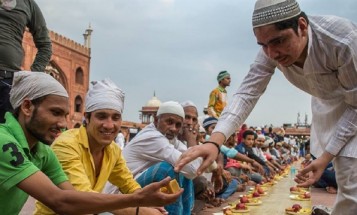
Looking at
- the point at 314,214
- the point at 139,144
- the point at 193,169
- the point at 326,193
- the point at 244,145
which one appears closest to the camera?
the point at 193,169

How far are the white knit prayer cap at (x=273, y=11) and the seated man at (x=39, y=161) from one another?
0.86 metres

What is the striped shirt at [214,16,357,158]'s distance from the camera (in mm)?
2123

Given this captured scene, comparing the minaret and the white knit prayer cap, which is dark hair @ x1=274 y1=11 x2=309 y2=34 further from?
the minaret

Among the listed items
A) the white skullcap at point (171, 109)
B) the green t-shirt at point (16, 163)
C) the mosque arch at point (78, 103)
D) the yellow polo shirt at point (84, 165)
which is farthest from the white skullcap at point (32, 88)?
the mosque arch at point (78, 103)

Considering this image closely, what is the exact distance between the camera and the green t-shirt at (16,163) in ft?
6.22

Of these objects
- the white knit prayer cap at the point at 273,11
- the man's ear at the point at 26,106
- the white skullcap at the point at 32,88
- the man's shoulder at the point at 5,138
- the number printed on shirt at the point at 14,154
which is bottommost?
the number printed on shirt at the point at 14,154

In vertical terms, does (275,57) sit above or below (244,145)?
above

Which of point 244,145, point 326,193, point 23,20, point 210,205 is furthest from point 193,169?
point 244,145

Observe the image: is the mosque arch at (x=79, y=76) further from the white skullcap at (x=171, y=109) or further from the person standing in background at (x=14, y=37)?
the person standing in background at (x=14, y=37)

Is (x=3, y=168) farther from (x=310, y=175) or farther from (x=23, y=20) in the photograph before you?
(x=23, y=20)

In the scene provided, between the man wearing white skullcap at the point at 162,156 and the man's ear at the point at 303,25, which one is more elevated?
the man's ear at the point at 303,25

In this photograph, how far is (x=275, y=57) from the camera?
2.12m

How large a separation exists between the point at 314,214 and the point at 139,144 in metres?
1.78

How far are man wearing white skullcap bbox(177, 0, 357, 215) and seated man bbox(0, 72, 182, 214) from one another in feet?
1.22
